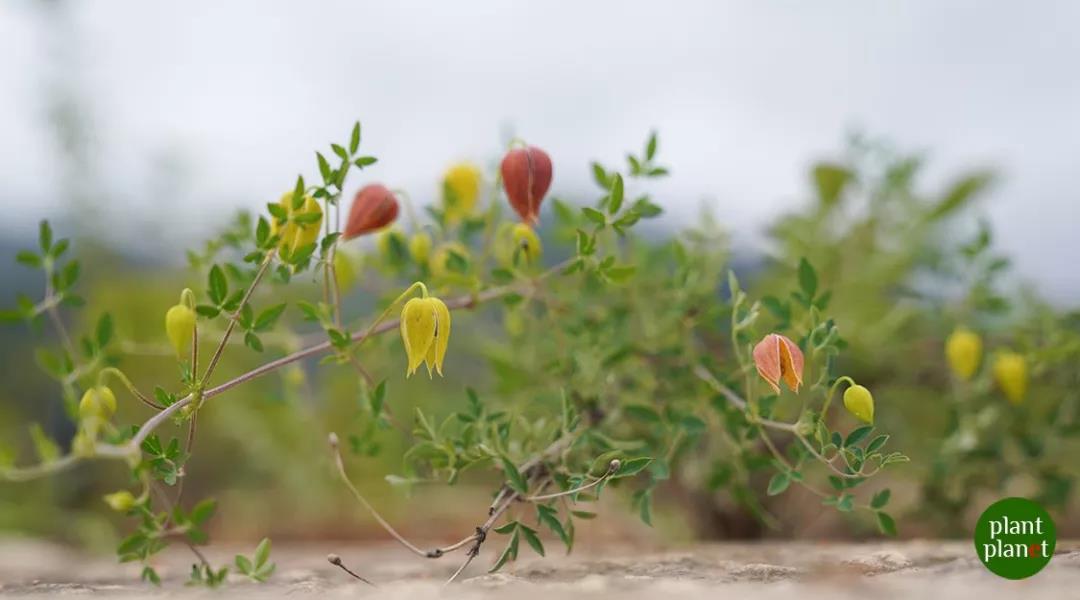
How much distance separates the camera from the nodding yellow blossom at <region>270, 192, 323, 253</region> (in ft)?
1.44

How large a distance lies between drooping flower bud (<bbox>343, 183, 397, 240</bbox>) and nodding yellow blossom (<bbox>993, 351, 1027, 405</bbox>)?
47cm

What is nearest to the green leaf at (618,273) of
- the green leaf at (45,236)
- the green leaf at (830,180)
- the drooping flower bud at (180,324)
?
the drooping flower bud at (180,324)

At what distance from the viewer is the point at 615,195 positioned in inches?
17.4

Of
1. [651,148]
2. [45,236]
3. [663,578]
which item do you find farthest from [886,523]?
[45,236]

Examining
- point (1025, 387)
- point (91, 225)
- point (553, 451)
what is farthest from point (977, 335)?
point (91, 225)

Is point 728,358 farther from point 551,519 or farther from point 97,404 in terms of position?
point 97,404

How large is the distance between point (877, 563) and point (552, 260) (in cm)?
44

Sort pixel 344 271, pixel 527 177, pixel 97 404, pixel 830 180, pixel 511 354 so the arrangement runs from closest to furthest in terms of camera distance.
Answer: pixel 97 404 < pixel 527 177 < pixel 344 271 < pixel 511 354 < pixel 830 180

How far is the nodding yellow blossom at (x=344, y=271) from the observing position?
603mm

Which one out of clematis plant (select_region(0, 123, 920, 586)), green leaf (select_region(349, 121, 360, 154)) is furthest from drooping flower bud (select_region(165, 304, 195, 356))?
green leaf (select_region(349, 121, 360, 154))

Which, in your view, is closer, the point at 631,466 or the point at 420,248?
the point at 631,466

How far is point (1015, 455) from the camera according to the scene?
0.74m

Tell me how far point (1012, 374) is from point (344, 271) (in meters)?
0.49

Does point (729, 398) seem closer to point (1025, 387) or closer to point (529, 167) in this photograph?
point (529, 167)
